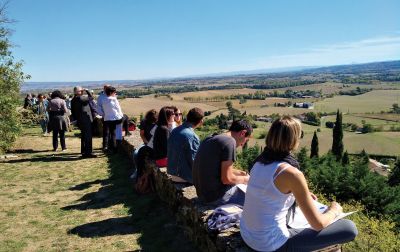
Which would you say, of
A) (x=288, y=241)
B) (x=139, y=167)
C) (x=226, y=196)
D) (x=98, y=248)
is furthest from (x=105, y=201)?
(x=288, y=241)

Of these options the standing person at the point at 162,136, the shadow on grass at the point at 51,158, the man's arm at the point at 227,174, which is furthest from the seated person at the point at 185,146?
the shadow on grass at the point at 51,158

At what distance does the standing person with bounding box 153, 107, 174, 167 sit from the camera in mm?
6590

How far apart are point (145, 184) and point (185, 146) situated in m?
1.74

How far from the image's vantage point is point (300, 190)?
284 centimetres

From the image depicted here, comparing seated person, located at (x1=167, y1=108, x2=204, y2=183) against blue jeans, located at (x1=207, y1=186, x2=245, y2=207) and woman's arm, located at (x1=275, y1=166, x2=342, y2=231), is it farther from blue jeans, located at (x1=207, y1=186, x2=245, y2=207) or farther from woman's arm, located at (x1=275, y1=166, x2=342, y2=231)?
woman's arm, located at (x1=275, y1=166, x2=342, y2=231)

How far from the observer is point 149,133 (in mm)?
7641

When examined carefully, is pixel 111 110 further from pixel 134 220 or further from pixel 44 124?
pixel 44 124

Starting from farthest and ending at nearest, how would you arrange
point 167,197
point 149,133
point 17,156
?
point 17,156
point 149,133
point 167,197

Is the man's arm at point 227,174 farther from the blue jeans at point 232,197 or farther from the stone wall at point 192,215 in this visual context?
the stone wall at point 192,215

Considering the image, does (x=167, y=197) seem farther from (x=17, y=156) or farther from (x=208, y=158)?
(x=17, y=156)

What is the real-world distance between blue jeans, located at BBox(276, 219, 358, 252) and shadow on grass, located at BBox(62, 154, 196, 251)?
→ 1.79 m

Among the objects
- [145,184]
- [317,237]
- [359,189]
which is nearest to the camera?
[317,237]

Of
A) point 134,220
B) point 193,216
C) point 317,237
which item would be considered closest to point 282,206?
point 317,237

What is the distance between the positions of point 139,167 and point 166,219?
1722 millimetres
